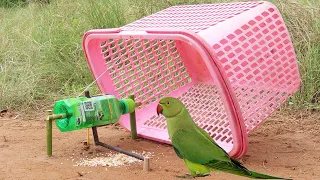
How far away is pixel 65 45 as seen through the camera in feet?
13.8

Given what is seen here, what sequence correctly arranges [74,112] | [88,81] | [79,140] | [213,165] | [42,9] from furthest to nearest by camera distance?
[42,9] → [88,81] → [79,140] → [74,112] → [213,165]

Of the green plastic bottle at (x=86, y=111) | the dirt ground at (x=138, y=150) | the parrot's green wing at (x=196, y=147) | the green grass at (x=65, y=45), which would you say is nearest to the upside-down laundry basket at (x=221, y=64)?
the dirt ground at (x=138, y=150)

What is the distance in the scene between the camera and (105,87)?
2967 mm

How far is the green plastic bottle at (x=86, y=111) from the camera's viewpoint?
2393mm

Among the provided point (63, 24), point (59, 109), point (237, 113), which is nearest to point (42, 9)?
point (63, 24)

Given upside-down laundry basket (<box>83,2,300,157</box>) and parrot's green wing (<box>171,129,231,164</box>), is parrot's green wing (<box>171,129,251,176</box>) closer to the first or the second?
parrot's green wing (<box>171,129,231,164</box>)

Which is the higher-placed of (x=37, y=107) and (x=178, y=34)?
(x=178, y=34)

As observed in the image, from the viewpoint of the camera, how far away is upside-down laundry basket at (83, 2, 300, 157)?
2.24 m

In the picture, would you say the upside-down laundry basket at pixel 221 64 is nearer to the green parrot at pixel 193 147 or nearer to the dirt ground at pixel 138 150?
the dirt ground at pixel 138 150

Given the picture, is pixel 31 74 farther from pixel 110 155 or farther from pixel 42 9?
pixel 110 155

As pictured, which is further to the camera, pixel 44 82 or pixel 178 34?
pixel 44 82

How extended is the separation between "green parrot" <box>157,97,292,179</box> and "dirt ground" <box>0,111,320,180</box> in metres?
0.46

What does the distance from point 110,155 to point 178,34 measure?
2.24 ft

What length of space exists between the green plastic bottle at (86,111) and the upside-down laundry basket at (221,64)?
318 mm
